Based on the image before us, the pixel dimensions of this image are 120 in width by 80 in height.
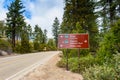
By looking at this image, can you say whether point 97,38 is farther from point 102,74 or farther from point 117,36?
point 102,74

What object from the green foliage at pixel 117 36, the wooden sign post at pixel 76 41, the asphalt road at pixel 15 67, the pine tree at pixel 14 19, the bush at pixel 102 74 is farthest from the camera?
the pine tree at pixel 14 19

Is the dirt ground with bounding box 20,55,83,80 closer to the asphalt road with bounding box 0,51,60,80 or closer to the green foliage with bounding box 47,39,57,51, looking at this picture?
the asphalt road with bounding box 0,51,60,80

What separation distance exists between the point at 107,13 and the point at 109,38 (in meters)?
8.98

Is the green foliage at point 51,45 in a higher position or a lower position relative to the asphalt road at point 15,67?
higher

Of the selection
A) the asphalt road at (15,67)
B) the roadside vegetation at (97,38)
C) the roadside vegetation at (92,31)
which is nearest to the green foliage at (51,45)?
the roadside vegetation at (92,31)

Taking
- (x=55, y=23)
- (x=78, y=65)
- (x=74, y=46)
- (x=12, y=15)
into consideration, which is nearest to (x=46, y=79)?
(x=78, y=65)

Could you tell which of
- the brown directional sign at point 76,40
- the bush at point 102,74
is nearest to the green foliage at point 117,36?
the brown directional sign at point 76,40

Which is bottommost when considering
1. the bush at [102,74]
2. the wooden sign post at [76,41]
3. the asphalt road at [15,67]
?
the asphalt road at [15,67]

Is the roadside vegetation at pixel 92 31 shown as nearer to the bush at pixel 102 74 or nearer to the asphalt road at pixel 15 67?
the bush at pixel 102 74

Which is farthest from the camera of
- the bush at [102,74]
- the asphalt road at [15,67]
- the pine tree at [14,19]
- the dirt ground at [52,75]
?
the pine tree at [14,19]

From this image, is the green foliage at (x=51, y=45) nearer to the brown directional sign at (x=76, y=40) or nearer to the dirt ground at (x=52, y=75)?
the brown directional sign at (x=76, y=40)

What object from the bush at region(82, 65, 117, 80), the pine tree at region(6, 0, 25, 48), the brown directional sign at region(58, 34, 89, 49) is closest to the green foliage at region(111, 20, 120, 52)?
the brown directional sign at region(58, 34, 89, 49)

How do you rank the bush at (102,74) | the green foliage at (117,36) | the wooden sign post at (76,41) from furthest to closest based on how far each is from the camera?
the wooden sign post at (76,41)
the green foliage at (117,36)
the bush at (102,74)

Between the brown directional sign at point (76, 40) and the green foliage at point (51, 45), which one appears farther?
the green foliage at point (51, 45)
